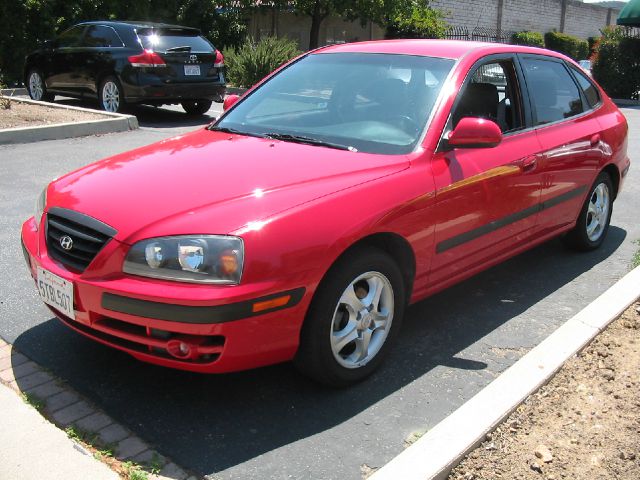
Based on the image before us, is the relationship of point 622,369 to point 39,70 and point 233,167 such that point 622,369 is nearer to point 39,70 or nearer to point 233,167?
point 233,167

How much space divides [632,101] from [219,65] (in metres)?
13.8

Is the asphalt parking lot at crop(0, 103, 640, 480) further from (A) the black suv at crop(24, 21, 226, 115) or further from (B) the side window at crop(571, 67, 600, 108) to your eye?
(A) the black suv at crop(24, 21, 226, 115)

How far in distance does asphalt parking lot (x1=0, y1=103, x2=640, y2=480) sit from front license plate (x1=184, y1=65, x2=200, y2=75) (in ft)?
22.2

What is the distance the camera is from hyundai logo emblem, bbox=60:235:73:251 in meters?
3.21

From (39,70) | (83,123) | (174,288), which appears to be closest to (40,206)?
(174,288)

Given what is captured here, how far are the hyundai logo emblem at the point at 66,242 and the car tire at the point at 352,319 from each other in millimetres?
1135

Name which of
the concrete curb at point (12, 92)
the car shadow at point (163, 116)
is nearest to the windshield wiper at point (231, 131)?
the car shadow at point (163, 116)

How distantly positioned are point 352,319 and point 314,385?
0.41 m

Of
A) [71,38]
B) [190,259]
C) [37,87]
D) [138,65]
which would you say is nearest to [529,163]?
[190,259]

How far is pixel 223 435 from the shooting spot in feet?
9.95

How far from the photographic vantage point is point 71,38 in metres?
12.4

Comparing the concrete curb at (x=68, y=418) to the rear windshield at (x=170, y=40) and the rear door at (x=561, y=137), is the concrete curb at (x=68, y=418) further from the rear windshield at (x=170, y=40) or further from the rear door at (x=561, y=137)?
the rear windshield at (x=170, y=40)

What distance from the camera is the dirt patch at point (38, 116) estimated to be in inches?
406

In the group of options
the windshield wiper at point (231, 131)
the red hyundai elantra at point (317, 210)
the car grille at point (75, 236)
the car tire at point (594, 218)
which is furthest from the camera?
the car tire at point (594, 218)
